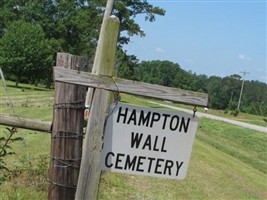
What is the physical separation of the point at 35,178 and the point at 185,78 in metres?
112

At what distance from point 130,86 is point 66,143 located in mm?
690

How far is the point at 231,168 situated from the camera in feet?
44.6

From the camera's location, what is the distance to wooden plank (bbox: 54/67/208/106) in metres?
2.84

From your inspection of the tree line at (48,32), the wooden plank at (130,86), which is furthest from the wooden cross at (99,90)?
the tree line at (48,32)

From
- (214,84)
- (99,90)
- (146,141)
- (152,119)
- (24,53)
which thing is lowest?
(214,84)

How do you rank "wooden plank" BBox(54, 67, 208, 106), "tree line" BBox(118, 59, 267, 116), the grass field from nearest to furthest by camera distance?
1. "wooden plank" BBox(54, 67, 208, 106)
2. the grass field
3. "tree line" BBox(118, 59, 267, 116)

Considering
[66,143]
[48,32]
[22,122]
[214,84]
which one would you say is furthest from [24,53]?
[214,84]

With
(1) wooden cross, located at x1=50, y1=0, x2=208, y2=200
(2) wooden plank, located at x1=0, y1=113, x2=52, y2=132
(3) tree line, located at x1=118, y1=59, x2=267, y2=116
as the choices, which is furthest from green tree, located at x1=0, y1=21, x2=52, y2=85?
(3) tree line, located at x1=118, y1=59, x2=267, y2=116

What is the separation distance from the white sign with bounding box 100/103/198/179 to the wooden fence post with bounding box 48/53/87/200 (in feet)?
1.46

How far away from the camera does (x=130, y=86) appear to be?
9.55 ft

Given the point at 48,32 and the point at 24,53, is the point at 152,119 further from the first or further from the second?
the point at 48,32

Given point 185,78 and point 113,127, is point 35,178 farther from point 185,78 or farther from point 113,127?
point 185,78

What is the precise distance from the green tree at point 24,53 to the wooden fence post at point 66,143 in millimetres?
44390

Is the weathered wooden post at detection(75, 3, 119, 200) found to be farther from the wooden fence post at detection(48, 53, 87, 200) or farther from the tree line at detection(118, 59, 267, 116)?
the tree line at detection(118, 59, 267, 116)
